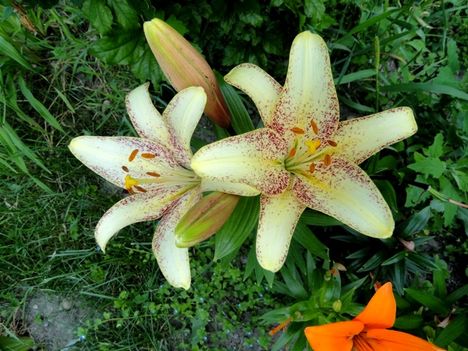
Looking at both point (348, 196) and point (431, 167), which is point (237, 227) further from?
point (431, 167)

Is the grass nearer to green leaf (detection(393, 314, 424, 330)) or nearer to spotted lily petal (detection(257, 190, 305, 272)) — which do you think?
green leaf (detection(393, 314, 424, 330))

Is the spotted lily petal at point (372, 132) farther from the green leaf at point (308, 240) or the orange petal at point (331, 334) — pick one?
the green leaf at point (308, 240)

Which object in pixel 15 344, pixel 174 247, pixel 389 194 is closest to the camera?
pixel 174 247

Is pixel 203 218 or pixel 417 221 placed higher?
pixel 203 218

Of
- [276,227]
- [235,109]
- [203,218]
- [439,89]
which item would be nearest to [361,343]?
[276,227]

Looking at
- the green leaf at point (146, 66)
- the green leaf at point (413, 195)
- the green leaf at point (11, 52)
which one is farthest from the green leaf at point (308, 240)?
the green leaf at point (11, 52)

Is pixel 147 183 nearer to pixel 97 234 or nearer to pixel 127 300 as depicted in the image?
pixel 97 234

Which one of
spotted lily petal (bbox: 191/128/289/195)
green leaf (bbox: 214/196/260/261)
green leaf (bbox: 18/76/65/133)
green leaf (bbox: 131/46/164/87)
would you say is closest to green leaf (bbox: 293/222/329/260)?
green leaf (bbox: 214/196/260/261)
